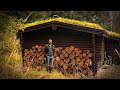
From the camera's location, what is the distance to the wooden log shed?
13.0 meters

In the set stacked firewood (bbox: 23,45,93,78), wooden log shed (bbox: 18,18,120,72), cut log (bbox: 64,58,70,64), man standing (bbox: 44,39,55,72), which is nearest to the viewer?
man standing (bbox: 44,39,55,72)

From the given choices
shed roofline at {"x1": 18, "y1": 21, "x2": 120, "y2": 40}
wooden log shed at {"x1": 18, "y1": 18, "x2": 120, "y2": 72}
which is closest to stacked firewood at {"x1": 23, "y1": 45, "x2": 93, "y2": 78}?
wooden log shed at {"x1": 18, "y1": 18, "x2": 120, "y2": 72}

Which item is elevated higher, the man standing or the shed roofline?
the shed roofline

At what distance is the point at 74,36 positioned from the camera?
13.5 metres

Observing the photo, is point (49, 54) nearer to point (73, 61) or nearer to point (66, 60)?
point (66, 60)

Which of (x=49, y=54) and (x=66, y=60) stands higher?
(x=49, y=54)

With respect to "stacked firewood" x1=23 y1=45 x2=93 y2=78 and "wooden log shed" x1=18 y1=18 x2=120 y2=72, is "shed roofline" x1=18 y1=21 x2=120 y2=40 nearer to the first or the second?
"wooden log shed" x1=18 y1=18 x2=120 y2=72

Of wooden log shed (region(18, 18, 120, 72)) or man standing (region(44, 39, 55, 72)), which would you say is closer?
man standing (region(44, 39, 55, 72))

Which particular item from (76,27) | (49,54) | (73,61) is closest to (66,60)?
(73,61)
